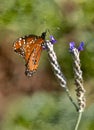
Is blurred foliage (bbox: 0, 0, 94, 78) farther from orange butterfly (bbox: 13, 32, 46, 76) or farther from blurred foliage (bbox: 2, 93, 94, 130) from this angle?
orange butterfly (bbox: 13, 32, 46, 76)

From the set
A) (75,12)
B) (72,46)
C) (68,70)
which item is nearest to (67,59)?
(68,70)

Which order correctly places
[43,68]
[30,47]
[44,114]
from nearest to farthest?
1. [30,47]
2. [44,114]
3. [43,68]

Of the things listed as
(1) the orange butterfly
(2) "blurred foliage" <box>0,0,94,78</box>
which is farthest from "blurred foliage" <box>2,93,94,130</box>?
(1) the orange butterfly

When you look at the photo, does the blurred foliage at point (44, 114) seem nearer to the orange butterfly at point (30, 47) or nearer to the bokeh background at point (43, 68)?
the bokeh background at point (43, 68)

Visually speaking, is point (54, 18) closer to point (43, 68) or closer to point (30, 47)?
point (43, 68)

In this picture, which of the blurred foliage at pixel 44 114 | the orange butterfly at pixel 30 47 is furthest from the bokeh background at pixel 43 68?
the orange butterfly at pixel 30 47

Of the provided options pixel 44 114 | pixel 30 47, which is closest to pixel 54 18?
pixel 44 114
